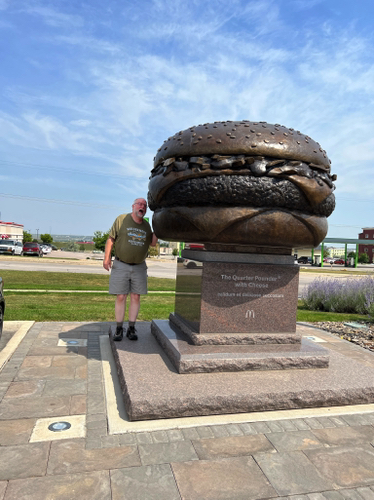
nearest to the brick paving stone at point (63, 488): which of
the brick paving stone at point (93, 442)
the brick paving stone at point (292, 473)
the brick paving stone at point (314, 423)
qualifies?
the brick paving stone at point (93, 442)

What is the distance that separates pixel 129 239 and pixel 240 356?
6.41ft

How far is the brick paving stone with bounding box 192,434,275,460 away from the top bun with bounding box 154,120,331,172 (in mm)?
2692

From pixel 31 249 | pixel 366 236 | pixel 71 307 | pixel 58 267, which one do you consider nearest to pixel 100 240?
pixel 31 249

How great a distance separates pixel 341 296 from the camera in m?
10.9

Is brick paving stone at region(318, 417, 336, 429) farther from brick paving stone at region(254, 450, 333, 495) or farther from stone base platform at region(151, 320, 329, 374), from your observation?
stone base platform at region(151, 320, 329, 374)

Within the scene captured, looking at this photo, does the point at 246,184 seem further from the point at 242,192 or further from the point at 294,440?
the point at 294,440

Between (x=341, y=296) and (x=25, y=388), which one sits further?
(x=341, y=296)

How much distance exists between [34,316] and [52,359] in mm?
2929

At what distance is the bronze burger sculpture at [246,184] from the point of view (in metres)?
4.09

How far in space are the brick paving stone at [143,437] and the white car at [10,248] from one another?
1316 inches

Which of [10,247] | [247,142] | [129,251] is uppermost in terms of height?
[247,142]

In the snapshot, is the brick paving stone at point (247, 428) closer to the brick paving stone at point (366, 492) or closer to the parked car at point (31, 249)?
the brick paving stone at point (366, 492)

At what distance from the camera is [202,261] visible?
4566 millimetres

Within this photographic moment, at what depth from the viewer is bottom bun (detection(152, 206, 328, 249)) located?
416cm
